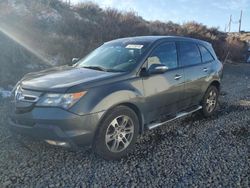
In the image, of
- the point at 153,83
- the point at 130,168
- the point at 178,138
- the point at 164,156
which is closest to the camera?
the point at 130,168

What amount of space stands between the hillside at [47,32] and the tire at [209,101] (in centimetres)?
502

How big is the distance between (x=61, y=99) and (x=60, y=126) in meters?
0.34

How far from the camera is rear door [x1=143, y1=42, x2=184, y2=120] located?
486cm

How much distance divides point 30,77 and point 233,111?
4.93 meters

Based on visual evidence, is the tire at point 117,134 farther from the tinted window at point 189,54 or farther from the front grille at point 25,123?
the tinted window at point 189,54

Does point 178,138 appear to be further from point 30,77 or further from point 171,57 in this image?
point 30,77

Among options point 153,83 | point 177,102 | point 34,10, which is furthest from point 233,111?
point 34,10

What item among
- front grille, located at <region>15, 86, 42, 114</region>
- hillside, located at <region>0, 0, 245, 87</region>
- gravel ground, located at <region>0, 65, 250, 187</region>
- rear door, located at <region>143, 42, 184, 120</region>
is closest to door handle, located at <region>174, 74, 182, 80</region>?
rear door, located at <region>143, 42, 184, 120</region>

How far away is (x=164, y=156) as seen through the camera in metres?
4.58

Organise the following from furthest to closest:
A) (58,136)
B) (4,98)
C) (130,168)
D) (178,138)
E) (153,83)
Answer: (4,98), (178,138), (153,83), (130,168), (58,136)

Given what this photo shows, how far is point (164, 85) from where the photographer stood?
5105 millimetres

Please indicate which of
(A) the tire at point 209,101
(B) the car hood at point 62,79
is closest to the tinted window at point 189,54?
(A) the tire at point 209,101

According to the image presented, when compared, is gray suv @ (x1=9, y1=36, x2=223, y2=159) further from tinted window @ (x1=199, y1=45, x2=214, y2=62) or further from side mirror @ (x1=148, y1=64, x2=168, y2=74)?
tinted window @ (x1=199, y1=45, x2=214, y2=62)

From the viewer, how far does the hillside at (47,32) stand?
945 cm
